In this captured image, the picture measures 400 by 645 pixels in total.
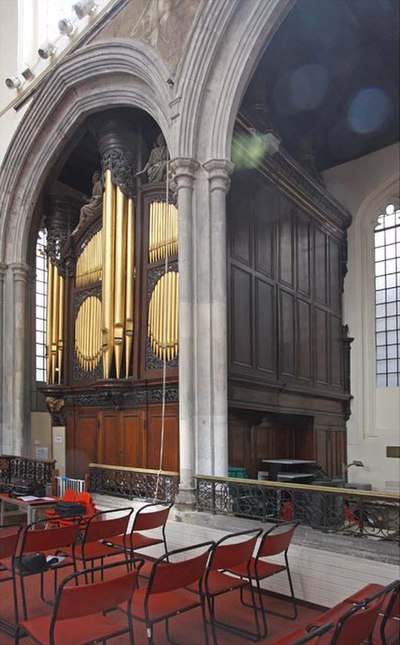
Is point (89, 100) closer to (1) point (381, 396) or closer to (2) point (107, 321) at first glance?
(2) point (107, 321)

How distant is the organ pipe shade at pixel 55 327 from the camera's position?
10.0 m

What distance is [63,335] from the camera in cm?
1017

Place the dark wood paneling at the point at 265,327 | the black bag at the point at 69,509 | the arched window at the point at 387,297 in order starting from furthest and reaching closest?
1. the arched window at the point at 387,297
2. the dark wood paneling at the point at 265,327
3. the black bag at the point at 69,509

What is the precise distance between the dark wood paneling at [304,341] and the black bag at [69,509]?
15.9ft

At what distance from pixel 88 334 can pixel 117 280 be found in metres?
1.27

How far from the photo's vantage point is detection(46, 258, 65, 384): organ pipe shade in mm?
10000

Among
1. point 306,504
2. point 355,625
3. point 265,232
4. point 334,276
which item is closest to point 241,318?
point 265,232

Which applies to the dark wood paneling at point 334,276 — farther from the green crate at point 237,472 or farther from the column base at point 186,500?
the column base at point 186,500

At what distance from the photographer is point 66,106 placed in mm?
10219

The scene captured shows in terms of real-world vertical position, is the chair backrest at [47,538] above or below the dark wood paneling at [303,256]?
below

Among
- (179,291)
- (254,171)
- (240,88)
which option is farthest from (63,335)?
(240,88)

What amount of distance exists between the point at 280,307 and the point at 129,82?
4.25 metres

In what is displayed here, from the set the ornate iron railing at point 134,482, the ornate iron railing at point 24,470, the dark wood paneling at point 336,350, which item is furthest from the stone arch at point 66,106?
the dark wood paneling at point 336,350

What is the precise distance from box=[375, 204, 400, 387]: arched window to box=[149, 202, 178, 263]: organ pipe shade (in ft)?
19.6
